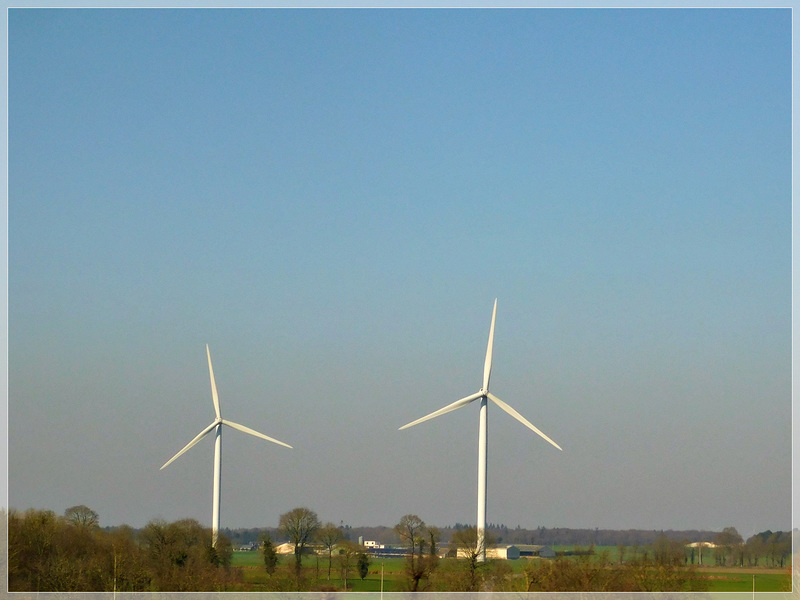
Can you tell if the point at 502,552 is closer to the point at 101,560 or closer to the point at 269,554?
the point at 269,554

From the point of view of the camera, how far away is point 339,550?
80.9 m

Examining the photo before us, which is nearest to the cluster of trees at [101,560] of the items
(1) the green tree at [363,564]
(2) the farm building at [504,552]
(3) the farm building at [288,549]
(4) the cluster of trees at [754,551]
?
(3) the farm building at [288,549]

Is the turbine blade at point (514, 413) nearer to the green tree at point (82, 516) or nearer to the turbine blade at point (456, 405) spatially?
the turbine blade at point (456, 405)

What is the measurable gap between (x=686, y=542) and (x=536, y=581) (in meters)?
Answer: 21.3

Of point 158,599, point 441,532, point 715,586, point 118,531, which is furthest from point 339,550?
point 715,586

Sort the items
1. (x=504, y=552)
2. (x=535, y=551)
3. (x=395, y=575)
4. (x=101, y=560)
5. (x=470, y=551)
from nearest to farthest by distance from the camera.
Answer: (x=101, y=560)
(x=470, y=551)
(x=395, y=575)
(x=535, y=551)
(x=504, y=552)

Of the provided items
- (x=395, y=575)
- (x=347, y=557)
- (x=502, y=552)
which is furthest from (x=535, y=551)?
(x=347, y=557)

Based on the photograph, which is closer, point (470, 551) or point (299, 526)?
point (470, 551)

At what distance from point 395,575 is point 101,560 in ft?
60.4

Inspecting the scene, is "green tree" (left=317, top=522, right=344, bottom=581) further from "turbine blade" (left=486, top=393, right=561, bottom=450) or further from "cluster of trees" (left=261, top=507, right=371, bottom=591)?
"turbine blade" (left=486, top=393, right=561, bottom=450)

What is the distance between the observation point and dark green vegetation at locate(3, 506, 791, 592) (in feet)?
196

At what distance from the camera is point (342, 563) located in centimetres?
7838

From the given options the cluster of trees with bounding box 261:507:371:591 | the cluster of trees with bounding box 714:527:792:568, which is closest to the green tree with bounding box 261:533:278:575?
the cluster of trees with bounding box 261:507:371:591

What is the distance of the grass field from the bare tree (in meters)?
4.58
